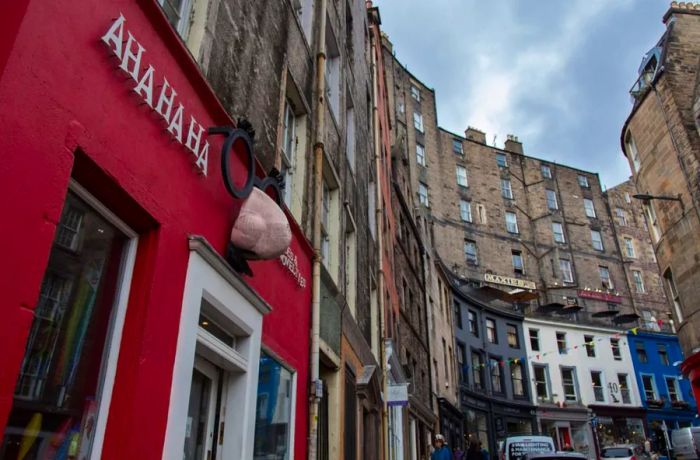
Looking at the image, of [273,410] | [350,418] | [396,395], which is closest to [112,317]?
[273,410]

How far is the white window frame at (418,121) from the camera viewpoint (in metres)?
42.2

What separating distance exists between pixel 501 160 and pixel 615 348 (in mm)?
18732

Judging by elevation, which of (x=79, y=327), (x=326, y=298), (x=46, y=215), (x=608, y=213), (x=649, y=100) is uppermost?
(x=608, y=213)

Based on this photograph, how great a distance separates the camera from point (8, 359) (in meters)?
2.41

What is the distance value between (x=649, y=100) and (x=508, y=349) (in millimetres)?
20521

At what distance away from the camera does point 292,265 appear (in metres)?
6.96

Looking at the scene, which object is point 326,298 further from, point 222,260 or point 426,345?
point 426,345

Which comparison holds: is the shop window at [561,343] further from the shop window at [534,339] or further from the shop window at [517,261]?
the shop window at [517,261]

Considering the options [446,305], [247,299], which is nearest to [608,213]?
[446,305]

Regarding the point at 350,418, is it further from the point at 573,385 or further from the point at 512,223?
the point at 512,223

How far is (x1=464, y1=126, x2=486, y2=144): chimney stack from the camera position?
5006 centimetres

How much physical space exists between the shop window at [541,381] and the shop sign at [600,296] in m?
9.25

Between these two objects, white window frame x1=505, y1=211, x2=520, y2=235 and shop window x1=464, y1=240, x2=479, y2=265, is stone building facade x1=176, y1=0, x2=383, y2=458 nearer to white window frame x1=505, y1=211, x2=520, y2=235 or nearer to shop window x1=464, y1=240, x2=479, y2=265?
shop window x1=464, y1=240, x2=479, y2=265

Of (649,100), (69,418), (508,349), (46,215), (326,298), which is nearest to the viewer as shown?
(46,215)
